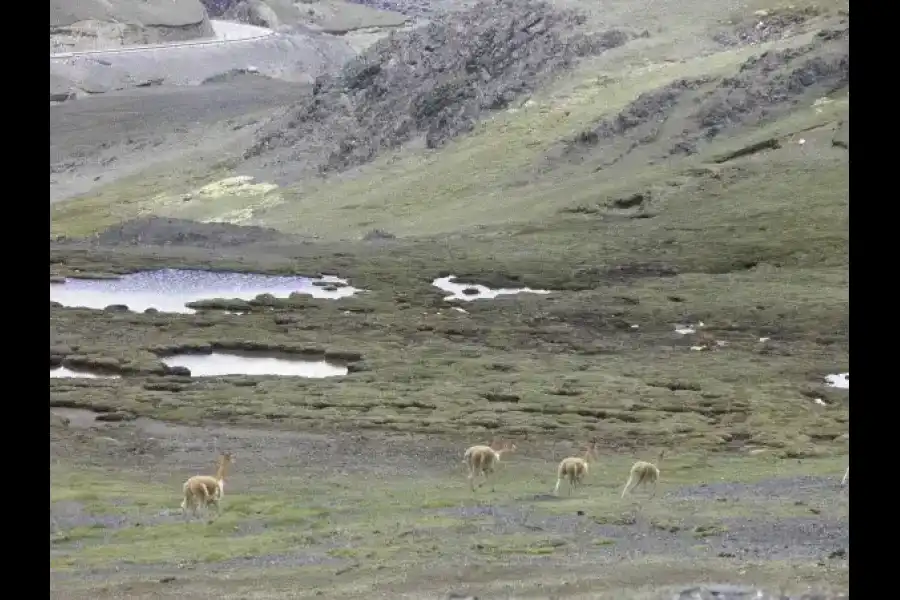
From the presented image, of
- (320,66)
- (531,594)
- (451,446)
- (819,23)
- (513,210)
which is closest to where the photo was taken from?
(531,594)

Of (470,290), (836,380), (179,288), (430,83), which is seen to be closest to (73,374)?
(179,288)

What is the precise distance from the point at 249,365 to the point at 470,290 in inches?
52.9

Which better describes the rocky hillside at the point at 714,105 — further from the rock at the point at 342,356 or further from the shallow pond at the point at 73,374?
the shallow pond at the point at 73,374

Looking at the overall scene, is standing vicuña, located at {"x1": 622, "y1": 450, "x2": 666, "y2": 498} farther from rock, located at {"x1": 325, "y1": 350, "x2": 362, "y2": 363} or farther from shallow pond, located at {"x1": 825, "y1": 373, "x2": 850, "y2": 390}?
rock, located at {"x1": 325, "y1": 350, "x2": 362, "y2": 363}

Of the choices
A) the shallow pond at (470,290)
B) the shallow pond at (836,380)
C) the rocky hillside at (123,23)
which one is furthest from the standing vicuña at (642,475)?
the rocky hillside at (123,23)

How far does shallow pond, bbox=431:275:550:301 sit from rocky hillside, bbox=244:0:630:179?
2.67 m

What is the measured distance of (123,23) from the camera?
→ 5.56 meters

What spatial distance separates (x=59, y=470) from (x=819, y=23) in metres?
7.04

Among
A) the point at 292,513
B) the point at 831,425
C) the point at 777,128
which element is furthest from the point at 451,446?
the point at 777,128

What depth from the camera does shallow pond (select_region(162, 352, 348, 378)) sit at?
15.7 ft

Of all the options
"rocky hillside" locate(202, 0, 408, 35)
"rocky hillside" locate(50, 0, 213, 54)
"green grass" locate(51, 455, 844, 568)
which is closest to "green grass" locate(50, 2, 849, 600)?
"green grass" locate(51, 455, 844, 568)

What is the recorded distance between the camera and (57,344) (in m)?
3.81

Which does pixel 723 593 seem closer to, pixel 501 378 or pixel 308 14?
pixel 501 378
